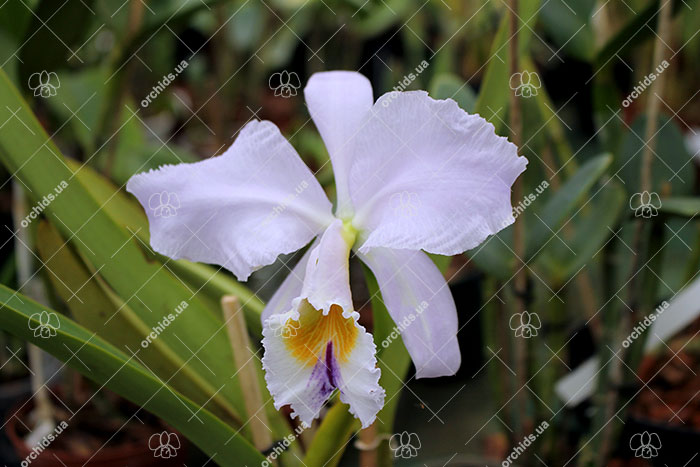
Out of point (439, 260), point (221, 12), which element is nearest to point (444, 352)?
point (439, 260)

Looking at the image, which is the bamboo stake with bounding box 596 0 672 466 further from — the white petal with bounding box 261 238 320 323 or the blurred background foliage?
the white petal with bounding box 261 238 320 323

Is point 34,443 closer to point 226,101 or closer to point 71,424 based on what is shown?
point 71,424

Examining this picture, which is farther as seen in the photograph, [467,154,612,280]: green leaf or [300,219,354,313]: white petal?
[467,154,612,280]: green leaf

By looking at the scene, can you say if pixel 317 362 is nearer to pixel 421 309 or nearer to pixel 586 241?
pixel 421 309

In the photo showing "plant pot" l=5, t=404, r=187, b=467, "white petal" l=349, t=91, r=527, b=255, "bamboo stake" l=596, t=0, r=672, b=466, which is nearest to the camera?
"white petal" l=349, t=91, r=527, b=255

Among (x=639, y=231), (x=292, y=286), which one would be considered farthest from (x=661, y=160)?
(x=292, y=286)

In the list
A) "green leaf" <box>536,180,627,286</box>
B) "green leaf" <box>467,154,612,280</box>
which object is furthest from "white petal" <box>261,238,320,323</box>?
"green leaf" <box>536,180,627,286</box>

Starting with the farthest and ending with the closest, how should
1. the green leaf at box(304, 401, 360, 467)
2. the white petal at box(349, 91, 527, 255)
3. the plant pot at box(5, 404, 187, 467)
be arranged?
the plant pot at box(5, 404, 187, 467)
the green leaf at box(304, 401, 360, 467)
the white petal at box(349, 91, 527, 255)
